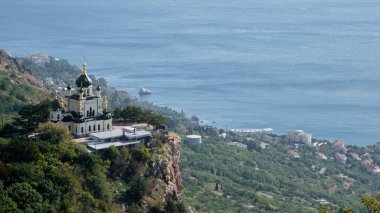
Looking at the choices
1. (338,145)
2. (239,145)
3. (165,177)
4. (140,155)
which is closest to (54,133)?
(140,155)

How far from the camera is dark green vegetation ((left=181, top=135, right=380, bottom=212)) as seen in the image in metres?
39.9

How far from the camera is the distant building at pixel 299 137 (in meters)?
59.9

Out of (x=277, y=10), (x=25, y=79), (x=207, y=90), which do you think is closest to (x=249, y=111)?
(x=207, y=90)

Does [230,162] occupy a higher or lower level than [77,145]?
lower

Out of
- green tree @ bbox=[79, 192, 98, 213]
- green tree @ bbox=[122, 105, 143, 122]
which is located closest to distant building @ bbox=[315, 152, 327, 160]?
green tree @ bbox=[122, 105, 143, 122]

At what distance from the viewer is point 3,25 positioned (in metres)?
118

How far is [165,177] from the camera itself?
27.5 m

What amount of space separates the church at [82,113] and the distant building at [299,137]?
32790 mm

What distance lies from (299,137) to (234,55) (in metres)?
37.3

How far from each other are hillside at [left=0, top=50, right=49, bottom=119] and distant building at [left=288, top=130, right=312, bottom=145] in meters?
21.9

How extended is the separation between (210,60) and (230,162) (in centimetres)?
4186

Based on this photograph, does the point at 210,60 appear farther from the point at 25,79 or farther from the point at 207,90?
the point at 25,79

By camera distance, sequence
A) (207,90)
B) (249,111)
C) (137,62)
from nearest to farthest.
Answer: (249,111) < (207,90) < (137,62)

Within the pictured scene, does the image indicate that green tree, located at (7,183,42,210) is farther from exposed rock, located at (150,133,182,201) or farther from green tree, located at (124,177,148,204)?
exposed rock, located at (150,133,182,201)
